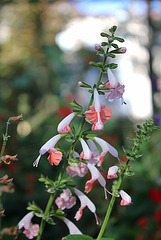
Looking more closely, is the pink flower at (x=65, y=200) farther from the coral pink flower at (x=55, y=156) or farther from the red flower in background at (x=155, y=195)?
the red flower in background at (x=155, y=195)

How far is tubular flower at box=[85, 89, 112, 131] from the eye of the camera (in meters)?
0.55

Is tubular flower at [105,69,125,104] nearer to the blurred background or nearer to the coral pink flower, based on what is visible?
the coral pink flower

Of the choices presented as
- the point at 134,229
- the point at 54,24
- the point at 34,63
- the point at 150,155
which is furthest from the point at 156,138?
the point at 54,24

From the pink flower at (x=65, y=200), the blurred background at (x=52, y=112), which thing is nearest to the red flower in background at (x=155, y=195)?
the blurred background at (x=52, y=112)

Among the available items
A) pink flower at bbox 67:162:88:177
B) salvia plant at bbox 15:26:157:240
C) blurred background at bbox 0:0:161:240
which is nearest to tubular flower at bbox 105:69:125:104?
salvia plant at bbox 15:26:157:240

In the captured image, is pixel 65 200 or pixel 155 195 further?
pixel 155 195

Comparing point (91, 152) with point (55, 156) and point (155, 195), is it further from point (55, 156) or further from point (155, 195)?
point (155, 195)

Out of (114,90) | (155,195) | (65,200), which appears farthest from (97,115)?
(155,195)

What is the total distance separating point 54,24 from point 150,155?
16.0ft

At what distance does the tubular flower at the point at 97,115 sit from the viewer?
1.81 ft

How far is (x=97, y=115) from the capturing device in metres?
0.57

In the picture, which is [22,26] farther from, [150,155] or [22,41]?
[150,155]

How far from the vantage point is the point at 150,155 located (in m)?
2.62

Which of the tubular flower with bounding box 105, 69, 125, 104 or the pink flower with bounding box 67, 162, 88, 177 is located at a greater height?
the tubular flower with bounding box 105, 69, 125, 104
